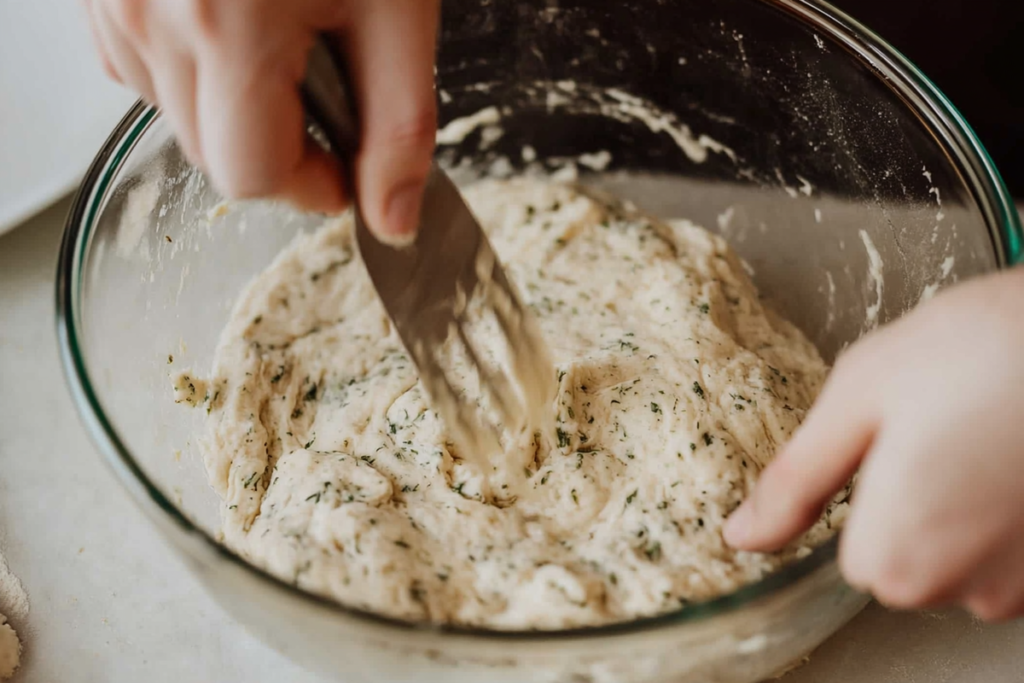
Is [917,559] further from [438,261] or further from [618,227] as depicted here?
[618,227]

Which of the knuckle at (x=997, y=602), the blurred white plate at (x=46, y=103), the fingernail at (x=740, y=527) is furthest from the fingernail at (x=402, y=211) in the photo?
the blurred white plate at (x=46, y=103)

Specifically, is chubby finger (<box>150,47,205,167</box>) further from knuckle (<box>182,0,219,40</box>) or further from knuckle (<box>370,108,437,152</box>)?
knuckle (<box>370,108,437,152</box>)

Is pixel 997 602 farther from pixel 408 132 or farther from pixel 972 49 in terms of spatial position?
pixel 972 49

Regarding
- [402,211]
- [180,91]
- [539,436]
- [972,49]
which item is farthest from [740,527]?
[972,49]

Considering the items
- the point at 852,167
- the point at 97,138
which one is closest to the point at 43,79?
the point at 97,138

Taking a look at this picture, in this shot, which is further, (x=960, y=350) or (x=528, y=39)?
(x=528, y=39)
